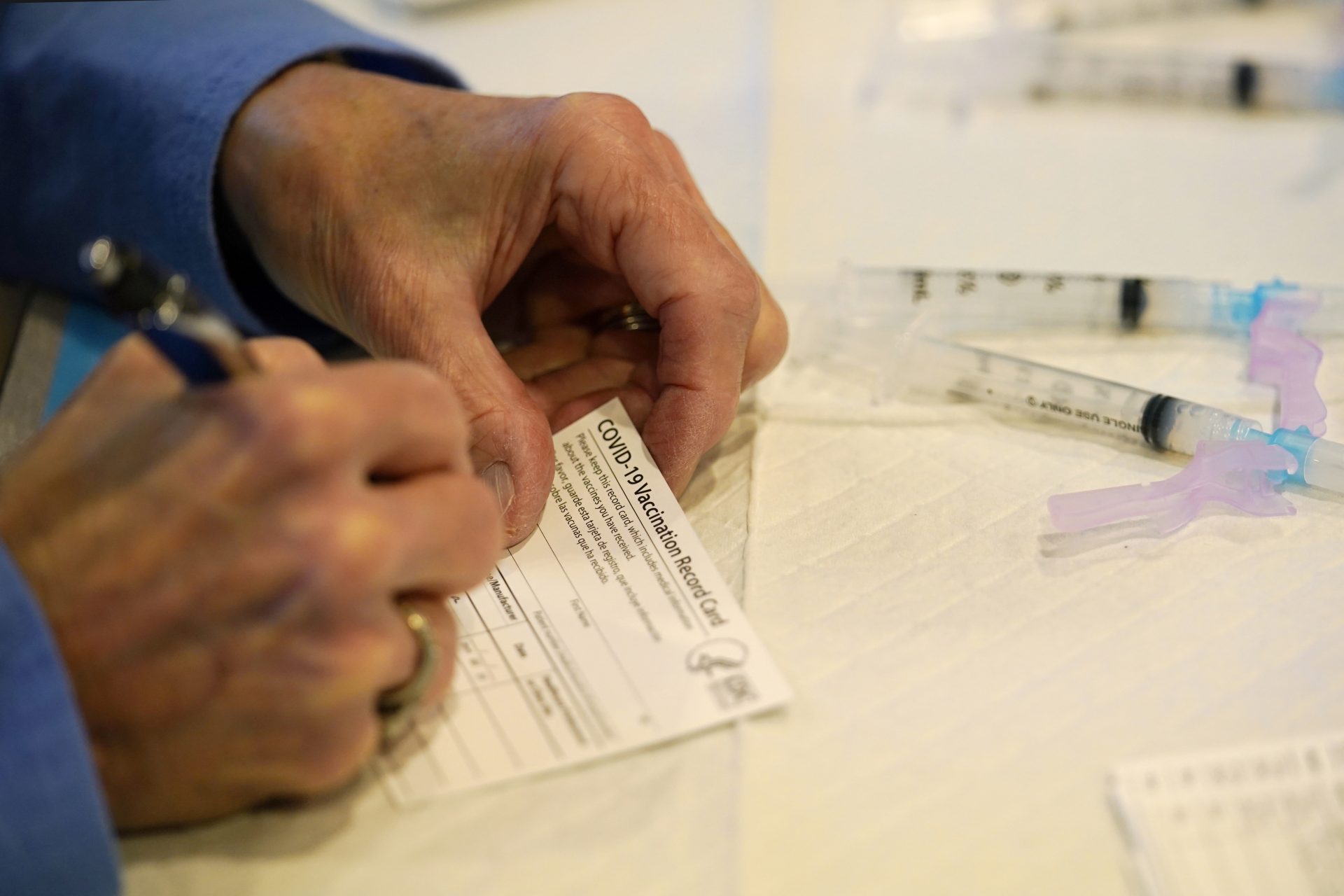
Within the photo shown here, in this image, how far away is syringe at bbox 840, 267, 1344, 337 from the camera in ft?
2.77

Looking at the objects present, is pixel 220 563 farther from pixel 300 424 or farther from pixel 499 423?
pixel 499 423

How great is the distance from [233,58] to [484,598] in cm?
51

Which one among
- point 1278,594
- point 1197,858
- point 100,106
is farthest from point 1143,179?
point 100,106

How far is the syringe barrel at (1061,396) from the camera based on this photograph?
74cm

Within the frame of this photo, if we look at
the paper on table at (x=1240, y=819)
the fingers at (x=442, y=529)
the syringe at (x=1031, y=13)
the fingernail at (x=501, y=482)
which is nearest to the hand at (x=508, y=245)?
the fingernail at (x=501, y=482)

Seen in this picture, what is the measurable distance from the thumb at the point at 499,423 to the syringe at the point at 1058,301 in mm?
340

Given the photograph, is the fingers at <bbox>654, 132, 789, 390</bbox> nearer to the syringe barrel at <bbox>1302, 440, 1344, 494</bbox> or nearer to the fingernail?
the fingernail

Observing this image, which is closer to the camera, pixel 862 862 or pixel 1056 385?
pixel 862 862

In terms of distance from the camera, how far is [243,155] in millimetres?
804

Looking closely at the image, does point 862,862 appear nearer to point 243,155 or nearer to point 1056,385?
point 1056,385

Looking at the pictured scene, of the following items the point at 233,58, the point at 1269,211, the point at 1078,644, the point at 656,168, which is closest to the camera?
the point at 1078,644

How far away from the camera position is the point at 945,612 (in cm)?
62

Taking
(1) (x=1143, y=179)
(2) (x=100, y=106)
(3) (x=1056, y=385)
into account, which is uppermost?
(2) (x=100, y=106)

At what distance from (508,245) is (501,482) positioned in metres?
0.18
